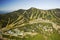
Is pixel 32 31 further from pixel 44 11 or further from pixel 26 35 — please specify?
pixel 44 11

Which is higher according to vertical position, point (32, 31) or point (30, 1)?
point (30, 1)

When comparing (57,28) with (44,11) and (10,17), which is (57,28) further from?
(10,17)

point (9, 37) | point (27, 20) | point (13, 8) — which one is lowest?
point (9, 37)

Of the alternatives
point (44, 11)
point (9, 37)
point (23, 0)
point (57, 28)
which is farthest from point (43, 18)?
point (9, 37)

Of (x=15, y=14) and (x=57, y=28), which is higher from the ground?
(x=15, y=14)

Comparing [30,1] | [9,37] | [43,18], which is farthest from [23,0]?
[9,37]

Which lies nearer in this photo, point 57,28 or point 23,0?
point 57,28
